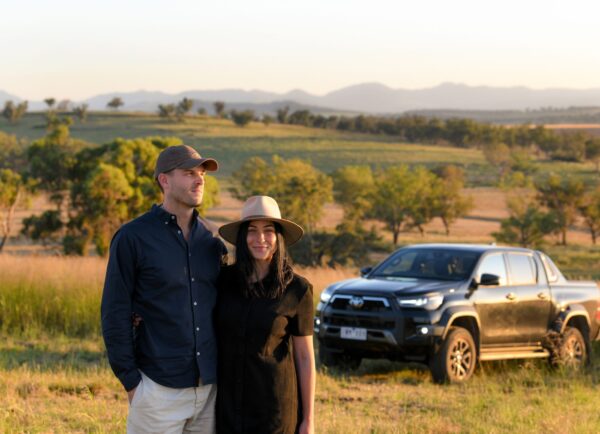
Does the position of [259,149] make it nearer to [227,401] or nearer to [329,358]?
[329,358]

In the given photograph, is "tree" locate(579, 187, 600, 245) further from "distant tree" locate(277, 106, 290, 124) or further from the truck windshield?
"distant tree" locate(277, 106, 290, 124)

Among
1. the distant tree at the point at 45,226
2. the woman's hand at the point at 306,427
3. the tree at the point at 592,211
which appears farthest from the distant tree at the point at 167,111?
the woman's hand at the point at 306,427

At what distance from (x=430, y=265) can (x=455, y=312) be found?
0.94 meters

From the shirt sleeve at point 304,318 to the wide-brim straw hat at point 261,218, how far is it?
294 millimetres

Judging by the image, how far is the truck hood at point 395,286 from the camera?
11367mm

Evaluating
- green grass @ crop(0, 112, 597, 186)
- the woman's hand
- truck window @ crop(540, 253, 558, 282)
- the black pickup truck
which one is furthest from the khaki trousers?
green grass @ crop(0, 112, 597, 186)

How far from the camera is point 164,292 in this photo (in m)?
4.58

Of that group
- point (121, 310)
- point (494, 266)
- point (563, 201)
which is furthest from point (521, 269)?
point (563, 201)

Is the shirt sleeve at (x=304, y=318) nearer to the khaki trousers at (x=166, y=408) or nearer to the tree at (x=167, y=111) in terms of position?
the khaki trousers at (x=166, y=408)

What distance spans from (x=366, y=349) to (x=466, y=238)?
49891 millimetres

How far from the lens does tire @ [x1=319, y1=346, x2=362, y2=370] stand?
1197cm

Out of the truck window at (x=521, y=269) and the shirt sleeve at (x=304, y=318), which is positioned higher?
the shirt sleeve at (x=304, y=318)

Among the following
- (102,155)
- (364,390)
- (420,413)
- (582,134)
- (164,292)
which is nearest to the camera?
(164,292)

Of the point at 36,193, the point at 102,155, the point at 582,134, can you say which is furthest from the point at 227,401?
the point at 582,134
